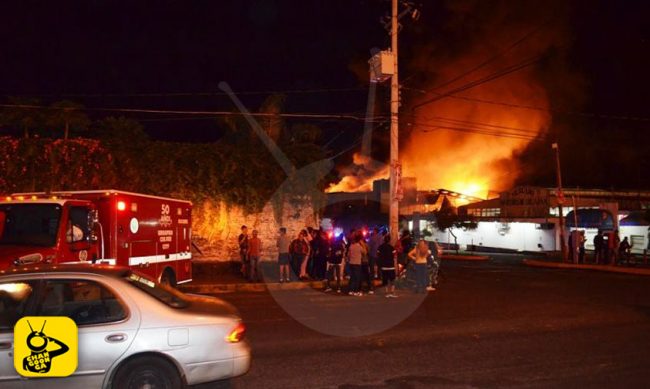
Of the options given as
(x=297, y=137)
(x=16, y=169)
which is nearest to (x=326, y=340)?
(x=16, y=169)

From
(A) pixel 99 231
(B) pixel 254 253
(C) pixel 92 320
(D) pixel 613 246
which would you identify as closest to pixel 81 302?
(C) pixel 92 320

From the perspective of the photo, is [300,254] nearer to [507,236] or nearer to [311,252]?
[311,252]

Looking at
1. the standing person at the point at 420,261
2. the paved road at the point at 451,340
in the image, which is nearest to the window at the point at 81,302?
the paved road at the point at 451,340

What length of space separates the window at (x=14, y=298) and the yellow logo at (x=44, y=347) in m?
0.15

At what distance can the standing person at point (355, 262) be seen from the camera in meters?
14.3

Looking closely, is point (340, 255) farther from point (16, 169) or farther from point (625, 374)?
point (16, 169)

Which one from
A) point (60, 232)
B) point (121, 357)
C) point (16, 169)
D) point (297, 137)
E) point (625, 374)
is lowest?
point (625, 374)

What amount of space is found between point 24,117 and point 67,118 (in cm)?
154

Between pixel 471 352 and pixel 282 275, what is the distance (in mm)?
9291

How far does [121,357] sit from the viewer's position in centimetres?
517

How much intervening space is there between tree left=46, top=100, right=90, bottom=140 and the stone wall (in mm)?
6242

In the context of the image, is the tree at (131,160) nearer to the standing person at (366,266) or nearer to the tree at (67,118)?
the tree at (67,118)

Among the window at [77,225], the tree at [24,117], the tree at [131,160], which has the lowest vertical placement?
the window at [77,225]

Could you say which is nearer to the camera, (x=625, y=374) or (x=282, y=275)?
(x=625, y=374)
